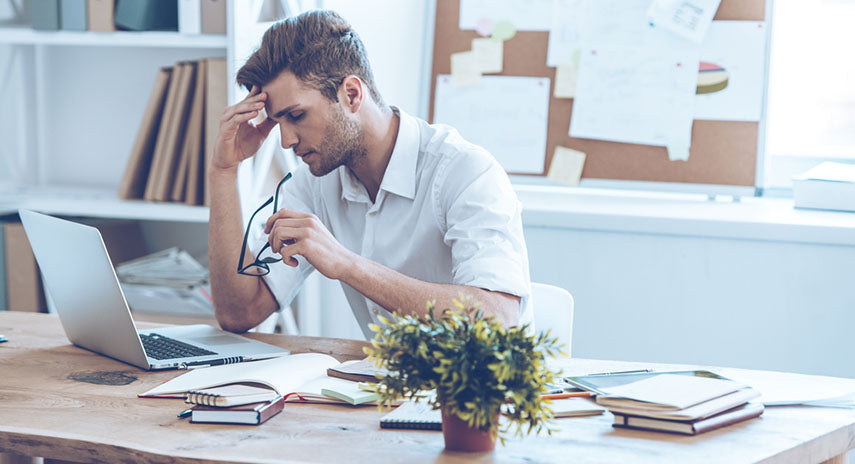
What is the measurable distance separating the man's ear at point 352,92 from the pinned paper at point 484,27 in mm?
1054

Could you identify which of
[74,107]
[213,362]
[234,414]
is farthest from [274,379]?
[74,107]

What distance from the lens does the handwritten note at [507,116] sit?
2643 mm

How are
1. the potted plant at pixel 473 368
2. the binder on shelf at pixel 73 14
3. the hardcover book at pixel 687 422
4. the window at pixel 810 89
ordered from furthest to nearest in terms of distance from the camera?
the window at pixel 810 89
the binder on shelf at pixel 73 14
the hardcover book at pixel 687 422
the potted plant at pixel 473 368

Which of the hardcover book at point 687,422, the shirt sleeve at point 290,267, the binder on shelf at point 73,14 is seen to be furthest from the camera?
the binder on shelf at point 73,14

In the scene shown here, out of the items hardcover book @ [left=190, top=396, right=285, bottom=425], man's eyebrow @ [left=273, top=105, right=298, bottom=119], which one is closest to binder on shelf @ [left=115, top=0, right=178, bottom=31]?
man's eyebrow @ [left=273, top=105, right=298, bottom=119]

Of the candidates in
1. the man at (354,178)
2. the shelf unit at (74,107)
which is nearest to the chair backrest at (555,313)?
the man at (354,178)

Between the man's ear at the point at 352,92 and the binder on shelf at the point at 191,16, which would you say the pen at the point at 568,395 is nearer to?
the man's ear at the point at 352,92

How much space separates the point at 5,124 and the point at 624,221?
1972 mm

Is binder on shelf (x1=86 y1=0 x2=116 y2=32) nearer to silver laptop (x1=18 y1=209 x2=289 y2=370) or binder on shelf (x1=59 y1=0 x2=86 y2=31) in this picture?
binder on shelf (x1=59 y1=0 x2=86 y2=31)

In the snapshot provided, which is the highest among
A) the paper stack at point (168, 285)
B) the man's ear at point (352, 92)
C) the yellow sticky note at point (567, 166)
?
the man's ear at point (352, 92)

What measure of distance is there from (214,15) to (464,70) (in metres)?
0.78

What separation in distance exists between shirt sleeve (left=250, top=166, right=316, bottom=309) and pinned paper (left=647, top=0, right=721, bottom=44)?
121cm

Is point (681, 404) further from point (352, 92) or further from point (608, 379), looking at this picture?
point (352, 92)

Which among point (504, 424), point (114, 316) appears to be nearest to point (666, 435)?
point (504, 424)
